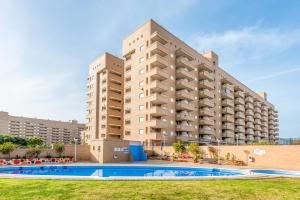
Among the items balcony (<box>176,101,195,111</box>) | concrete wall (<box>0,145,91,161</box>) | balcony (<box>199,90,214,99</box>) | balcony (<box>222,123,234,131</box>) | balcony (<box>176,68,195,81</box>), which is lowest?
concrete wall (<box>0,145,91,161</box>)

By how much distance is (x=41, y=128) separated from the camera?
156750 millimetres

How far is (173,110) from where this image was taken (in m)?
56.2

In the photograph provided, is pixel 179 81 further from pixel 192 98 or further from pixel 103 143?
pixel 103 143

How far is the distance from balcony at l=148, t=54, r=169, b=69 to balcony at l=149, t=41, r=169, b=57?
1.46 meters

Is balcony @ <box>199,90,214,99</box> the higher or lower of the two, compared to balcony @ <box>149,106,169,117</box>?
higher

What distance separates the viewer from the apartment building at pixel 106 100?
68.5 metres

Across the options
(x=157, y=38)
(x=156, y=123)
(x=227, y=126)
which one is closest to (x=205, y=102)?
(x=227, y=126)

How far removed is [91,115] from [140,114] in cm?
2622

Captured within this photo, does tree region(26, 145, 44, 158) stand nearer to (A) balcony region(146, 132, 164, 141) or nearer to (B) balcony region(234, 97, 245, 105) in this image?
(A) balcony region(146, 132, 164, 141)

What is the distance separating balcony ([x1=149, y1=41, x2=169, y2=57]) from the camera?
173 feet

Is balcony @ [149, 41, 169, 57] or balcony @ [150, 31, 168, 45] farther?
balcony @ [150, 31, 168, 45]

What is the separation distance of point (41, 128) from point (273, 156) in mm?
149593

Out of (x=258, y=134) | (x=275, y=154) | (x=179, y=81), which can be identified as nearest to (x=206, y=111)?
(x=179, y=81)

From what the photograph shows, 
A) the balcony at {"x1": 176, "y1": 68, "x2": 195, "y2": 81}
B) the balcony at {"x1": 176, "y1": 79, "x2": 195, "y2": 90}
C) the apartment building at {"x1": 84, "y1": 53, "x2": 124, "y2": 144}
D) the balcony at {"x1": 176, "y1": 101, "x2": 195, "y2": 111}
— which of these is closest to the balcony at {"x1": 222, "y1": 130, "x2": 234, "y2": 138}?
the balcony at {"x1": 176, "y1": 101, "x2": 195, "y2": 111}
